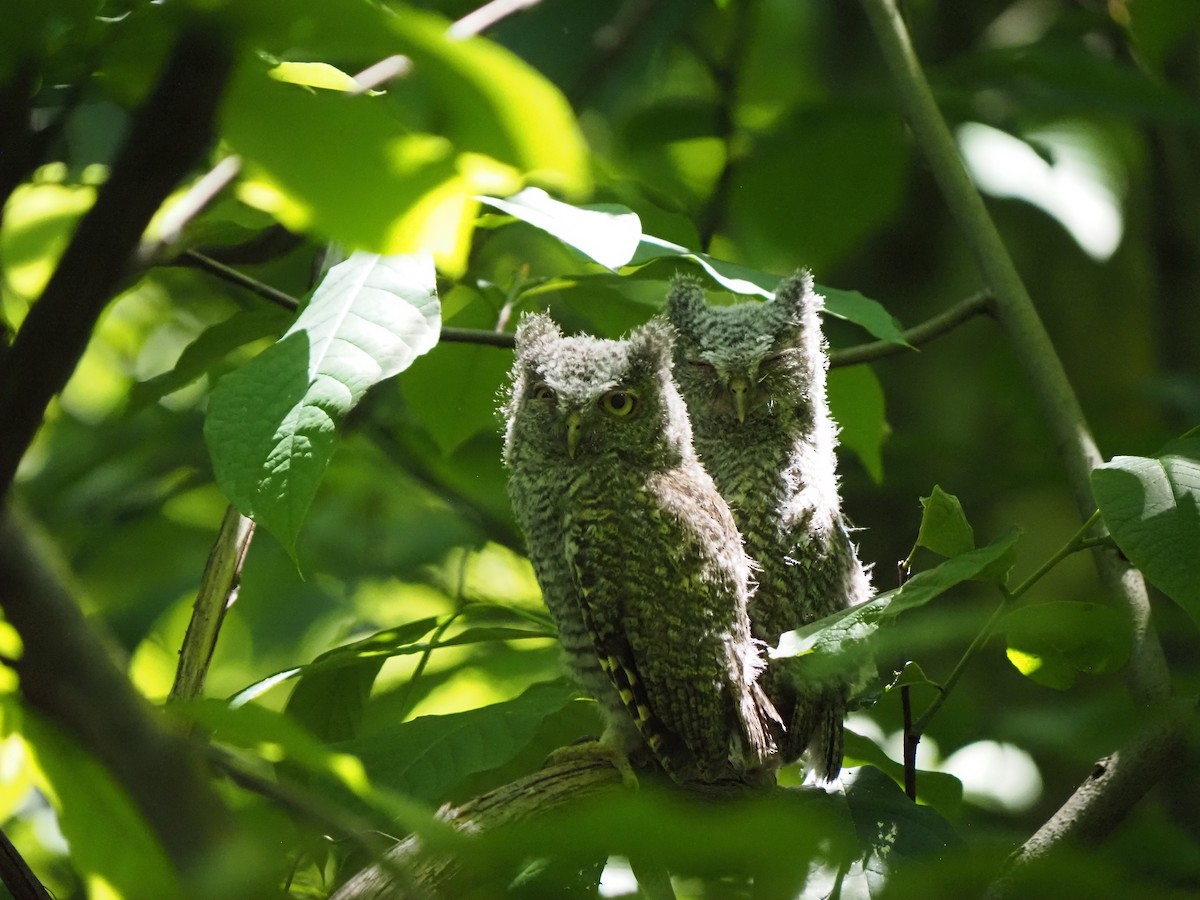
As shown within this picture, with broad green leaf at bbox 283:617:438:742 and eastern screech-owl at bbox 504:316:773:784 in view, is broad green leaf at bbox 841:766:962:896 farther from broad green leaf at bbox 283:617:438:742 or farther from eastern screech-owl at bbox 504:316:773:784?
broad green leaf at bbox 283:617:438:742

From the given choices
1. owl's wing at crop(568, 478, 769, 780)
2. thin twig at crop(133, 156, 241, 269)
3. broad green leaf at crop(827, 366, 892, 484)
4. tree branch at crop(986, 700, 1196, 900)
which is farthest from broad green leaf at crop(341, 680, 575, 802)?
thin twig at crop(133, 156, 241, 269)

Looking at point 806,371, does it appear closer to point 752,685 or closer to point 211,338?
point 752,685

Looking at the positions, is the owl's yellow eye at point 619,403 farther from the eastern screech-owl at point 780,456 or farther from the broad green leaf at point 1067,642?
the broad green leaf at point 1067,642

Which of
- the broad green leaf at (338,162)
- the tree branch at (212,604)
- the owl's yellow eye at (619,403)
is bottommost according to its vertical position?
the tree branch at (212,604)

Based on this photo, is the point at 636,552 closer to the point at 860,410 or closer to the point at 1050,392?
the point at 860,410

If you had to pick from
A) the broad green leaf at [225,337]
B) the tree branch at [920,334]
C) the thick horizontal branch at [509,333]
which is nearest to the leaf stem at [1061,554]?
the thick horizontal branch at [509,333]

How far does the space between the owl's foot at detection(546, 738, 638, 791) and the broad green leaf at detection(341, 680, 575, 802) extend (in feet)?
1.03

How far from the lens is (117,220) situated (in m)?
0.43

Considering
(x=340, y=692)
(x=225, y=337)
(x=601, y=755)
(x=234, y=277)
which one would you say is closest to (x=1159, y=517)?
(x=601, y=755)

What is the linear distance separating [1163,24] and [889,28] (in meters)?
0.64

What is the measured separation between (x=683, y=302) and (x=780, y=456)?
498 millimetres

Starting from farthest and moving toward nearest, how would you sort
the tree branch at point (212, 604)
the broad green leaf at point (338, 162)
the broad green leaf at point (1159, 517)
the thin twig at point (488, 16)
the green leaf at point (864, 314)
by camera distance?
1. the green leaf at point (864, 314)
2. the tree branch at point (212, 604)
3. the broad green leaf at point (1159, 517)
4. the thin twig at point (488, 16)
5. the broad green leaf at point (338, 162)

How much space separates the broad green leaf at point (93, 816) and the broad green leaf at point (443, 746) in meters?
1.26

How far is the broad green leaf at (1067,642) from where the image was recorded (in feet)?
4.20
